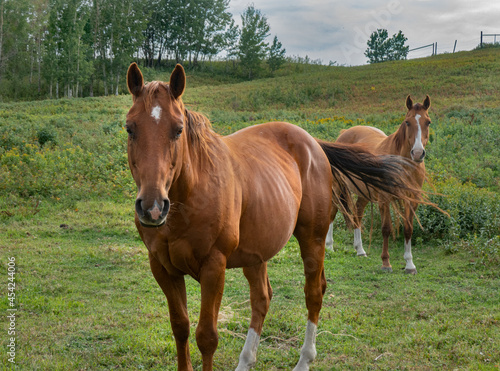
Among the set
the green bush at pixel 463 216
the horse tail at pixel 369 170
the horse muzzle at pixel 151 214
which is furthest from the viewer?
the green bush at pixel 463 216

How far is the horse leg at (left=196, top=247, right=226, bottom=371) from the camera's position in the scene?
→ 2750 millimetres

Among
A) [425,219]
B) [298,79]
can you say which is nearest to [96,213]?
[425,219]

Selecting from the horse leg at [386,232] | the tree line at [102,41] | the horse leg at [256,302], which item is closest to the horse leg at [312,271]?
the horse leg at [256,302]

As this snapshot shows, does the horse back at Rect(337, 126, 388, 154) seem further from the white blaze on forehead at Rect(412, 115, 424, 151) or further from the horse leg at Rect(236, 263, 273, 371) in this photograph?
the horse leg at Rect(236, 263, 273, 371)

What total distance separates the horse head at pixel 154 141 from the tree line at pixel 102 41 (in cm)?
4188

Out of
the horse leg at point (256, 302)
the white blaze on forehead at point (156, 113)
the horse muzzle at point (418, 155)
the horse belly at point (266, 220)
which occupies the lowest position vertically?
the horse leg at point (256, 302)

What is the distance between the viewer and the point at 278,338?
4.30 meters

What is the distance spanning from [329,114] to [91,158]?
1779cm

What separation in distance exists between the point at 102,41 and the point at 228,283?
45005 mm

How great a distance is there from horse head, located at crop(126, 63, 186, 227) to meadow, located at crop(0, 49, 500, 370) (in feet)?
6.76

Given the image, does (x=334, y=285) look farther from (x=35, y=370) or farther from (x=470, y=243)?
(x=35, y=370)

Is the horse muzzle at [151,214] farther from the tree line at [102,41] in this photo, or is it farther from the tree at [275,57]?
the tree at [275,57]

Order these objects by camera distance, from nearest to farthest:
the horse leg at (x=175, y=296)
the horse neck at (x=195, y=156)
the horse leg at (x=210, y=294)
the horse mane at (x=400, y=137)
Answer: the horse neck at (x=195, y=156) < the horse leg at (x=210, y=294) < the horse leg at (x=175, y=296) < the horse mane at (x=400, y=137)

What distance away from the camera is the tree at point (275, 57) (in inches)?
2392
